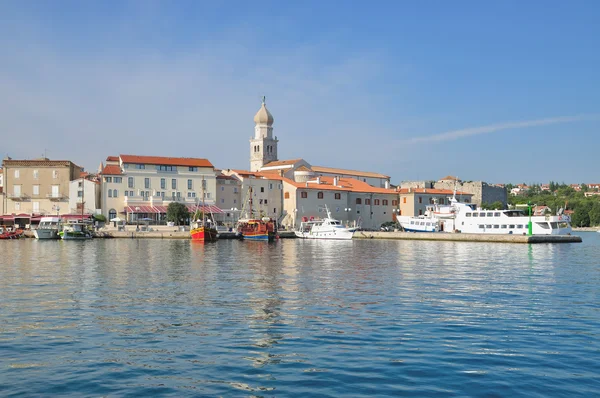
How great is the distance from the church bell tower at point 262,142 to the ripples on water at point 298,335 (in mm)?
83254

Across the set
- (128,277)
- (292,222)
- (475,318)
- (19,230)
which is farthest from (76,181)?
(475,318)

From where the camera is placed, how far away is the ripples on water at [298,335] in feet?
Result: 32.3

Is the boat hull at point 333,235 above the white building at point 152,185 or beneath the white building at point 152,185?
beneath

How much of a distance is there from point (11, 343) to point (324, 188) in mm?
71793

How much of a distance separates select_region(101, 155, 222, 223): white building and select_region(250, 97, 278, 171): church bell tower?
94.9ft

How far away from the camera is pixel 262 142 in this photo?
108 meters

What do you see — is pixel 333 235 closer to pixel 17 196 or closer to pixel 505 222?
pixel 505 222

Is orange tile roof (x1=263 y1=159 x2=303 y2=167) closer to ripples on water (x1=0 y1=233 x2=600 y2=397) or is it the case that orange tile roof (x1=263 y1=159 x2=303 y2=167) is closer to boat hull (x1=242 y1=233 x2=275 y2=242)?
boat hull (x1=242 y1=233 x2=275 y2=242)

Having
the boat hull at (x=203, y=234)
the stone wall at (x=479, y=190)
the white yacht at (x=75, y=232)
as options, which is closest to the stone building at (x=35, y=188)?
the white yacht at (x=75, y=232)

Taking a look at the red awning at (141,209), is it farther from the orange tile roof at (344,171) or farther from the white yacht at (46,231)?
the orange tile roof at (344,171)

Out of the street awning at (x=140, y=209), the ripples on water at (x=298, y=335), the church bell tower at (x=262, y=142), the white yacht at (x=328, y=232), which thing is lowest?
the ripples on water at (x=298, y=335)

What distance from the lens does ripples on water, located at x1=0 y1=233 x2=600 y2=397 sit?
984 centimetres

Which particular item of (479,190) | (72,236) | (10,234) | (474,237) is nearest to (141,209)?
(72,236)

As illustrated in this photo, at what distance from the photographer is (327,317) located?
605 inches
